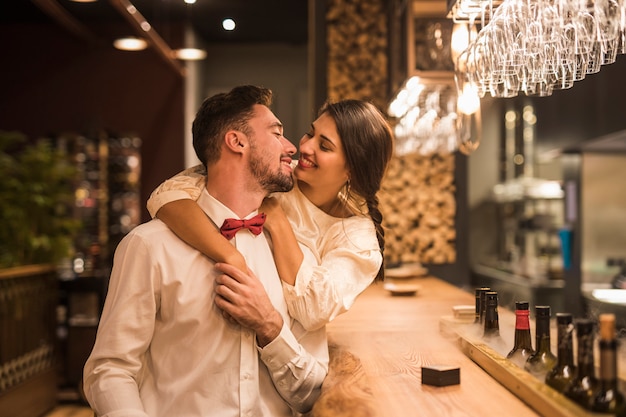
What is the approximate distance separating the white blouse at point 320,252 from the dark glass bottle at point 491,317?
0.36 meters

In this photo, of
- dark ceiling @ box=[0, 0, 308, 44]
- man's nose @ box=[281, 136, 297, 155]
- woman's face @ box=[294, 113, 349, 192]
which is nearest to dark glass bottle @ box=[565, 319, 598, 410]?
man's nose @ box=[281, 136, 297, 155]

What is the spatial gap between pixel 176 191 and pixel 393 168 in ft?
13.5

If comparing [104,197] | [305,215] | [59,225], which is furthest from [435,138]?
[104,197]

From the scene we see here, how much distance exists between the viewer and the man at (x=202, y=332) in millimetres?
1911

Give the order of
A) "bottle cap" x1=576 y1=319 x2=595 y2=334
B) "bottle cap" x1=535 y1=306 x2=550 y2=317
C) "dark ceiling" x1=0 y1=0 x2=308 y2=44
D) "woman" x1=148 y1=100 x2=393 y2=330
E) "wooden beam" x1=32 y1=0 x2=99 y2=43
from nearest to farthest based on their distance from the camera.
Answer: "bottle cap" x1=576 y1=319 x2=595 y2=334 → "bottle cap" x1=535 y1=306 x2=550 y2=317 → "woman" x1=148 y1=100 x2=393 y2=330 → "dark ceiling" x1=0 y1=0 x2=308 y2=44 → "wooden beam" x1=32 y1=0 x2=99 y2=43

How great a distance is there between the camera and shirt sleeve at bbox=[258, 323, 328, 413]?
6.51ft

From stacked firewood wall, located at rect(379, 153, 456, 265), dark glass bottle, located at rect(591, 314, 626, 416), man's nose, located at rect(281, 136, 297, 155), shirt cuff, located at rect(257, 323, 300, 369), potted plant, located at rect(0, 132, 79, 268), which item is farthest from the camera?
stacked firewood wall, located at rect(379, 153, 456, 265)

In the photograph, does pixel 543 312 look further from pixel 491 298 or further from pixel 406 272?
pixel 406 272

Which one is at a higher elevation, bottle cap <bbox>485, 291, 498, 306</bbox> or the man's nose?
the man's nose

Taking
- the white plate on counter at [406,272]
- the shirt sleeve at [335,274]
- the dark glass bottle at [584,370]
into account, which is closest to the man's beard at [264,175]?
the shirt sleeve at [335,274]

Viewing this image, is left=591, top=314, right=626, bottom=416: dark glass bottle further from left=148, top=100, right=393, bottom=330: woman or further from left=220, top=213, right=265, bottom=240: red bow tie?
left=220, top=213, right=265, bottom=240: red bow tie

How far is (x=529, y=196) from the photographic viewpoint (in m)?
9.06

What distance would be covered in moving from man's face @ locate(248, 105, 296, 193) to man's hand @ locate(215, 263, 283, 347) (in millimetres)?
298

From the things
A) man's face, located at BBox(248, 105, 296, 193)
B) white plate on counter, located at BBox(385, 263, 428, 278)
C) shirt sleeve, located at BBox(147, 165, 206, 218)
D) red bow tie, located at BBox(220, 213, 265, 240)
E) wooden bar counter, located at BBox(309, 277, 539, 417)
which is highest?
man's face, located at BBox(248, 105, 296, 193)
